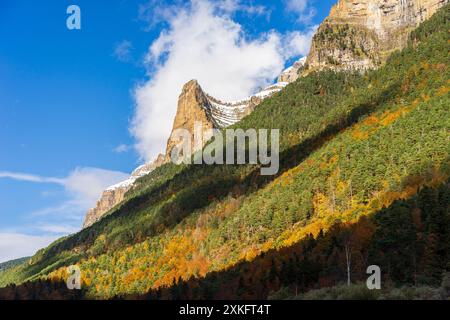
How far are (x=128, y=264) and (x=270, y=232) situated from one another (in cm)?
6658

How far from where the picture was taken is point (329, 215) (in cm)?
10450

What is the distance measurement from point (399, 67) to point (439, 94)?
61490mm

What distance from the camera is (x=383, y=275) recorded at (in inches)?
2320

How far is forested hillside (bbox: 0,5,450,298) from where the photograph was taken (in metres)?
66.2

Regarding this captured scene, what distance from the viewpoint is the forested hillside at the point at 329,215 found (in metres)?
66.2

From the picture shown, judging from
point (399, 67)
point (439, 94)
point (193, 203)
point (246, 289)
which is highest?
point (399, 67)

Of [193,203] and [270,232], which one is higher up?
[193,203]

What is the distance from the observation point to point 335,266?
6694cm
